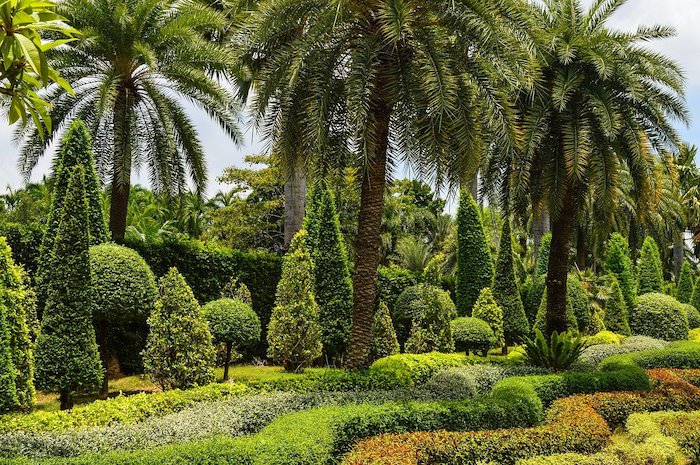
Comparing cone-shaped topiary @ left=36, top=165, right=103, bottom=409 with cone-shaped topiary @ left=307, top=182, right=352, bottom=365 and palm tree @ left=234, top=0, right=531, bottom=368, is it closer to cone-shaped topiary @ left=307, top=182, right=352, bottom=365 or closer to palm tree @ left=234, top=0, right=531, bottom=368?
palm tree @ left=234, top=0, right=531, bottom=368

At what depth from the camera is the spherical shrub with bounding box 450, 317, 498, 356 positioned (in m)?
15.0

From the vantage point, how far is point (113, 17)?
43.8ft

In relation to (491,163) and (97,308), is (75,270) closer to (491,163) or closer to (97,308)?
(97,308)

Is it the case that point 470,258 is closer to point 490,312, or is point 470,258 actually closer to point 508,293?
point 508,293

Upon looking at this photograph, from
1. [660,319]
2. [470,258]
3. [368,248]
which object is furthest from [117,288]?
[660,319]

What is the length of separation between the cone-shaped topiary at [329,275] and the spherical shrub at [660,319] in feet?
35.5

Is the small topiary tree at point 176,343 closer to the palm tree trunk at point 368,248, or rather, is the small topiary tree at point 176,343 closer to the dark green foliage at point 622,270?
the palm tree trunk at point 368,248

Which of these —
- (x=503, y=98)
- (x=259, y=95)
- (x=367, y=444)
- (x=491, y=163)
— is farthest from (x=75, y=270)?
(x=491, y=163)

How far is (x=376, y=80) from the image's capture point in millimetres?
10500

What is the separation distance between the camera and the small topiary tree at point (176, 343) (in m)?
10.1

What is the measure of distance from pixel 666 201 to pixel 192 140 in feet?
99.1

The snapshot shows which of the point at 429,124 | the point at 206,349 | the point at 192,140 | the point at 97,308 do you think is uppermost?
the point at 192,140

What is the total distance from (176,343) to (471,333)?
24.5 feet

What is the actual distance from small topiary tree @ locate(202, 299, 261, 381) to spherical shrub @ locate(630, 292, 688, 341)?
541 inches
